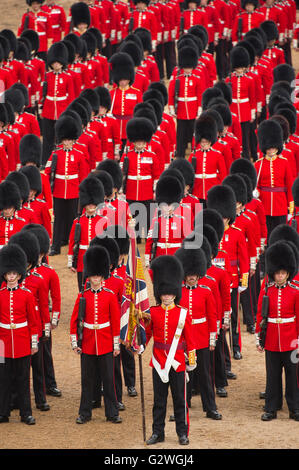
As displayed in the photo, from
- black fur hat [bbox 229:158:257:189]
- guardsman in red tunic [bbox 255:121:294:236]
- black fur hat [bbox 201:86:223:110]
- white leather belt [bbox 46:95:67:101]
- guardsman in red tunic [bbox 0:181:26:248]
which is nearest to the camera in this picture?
guardsman in red tunic [bbox 0:181:26:248]

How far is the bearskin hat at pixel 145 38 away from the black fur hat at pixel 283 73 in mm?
1843

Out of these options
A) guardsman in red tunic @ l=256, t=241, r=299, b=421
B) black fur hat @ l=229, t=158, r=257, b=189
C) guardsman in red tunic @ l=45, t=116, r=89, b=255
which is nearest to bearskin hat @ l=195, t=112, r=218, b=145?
black fur hat @ l=229, t=158, r=257, b=189

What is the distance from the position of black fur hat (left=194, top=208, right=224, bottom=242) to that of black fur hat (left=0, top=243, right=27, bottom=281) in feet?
4.80

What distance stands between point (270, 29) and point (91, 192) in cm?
665

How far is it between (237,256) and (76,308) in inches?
66.8

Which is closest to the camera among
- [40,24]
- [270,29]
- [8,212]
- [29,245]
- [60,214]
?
[29,245]

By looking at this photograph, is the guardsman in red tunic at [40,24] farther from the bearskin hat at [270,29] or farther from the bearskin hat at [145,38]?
the bearskin hat at [270,29]

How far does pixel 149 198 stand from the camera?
12062 millimetres

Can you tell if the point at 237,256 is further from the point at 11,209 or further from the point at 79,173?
the point at 79,173

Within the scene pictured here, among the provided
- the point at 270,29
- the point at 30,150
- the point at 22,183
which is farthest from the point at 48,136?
the point at 22,183

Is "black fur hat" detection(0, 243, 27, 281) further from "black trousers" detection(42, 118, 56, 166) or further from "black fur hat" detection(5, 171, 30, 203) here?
"black trousers" detection(42, 118, 56, 166)

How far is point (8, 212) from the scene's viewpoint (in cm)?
1038

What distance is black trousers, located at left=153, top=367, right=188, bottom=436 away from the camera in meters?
8.14

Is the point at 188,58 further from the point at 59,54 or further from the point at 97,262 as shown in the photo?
the point at 97,262
